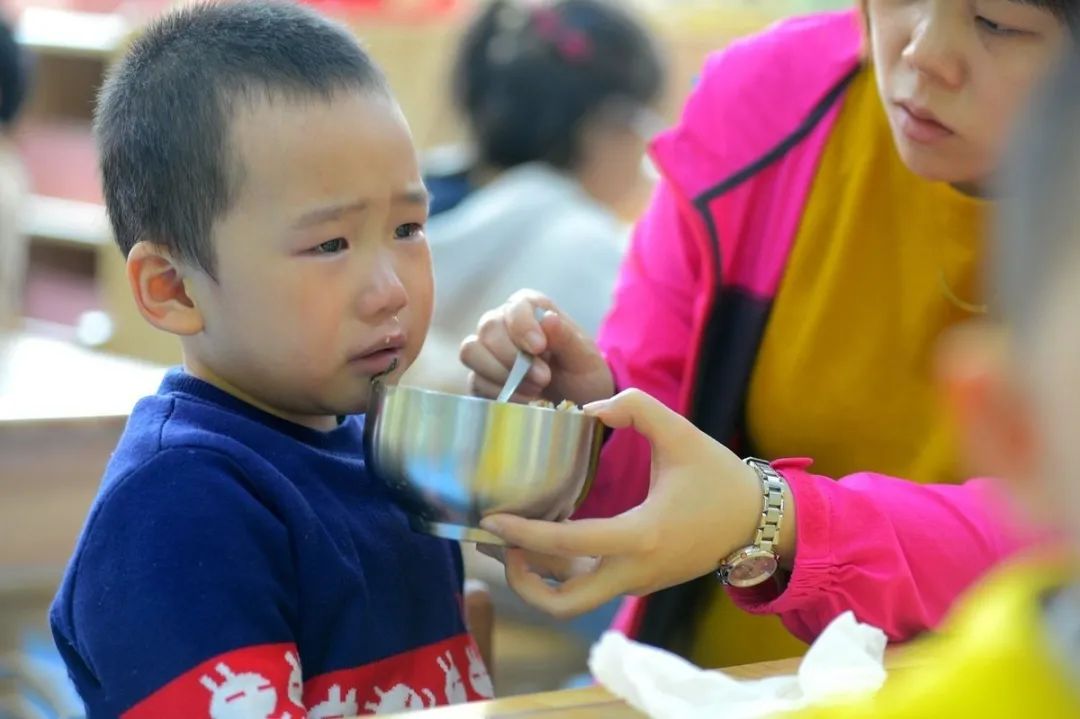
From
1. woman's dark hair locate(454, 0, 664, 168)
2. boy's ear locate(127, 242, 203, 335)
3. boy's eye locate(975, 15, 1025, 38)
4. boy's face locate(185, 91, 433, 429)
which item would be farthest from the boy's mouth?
woman's dark hair locate(454, 0, 664, 168)

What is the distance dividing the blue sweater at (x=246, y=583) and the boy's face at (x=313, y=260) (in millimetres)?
42

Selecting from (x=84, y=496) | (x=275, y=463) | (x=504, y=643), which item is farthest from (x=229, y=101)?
(x=504, y=643)

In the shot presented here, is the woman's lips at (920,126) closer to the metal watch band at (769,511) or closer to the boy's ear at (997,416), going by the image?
the metal watch band at (769,511)

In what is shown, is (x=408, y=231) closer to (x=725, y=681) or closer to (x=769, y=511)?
(x=769, y=511)

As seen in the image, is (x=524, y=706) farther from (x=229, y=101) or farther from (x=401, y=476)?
(x=229, y=101)

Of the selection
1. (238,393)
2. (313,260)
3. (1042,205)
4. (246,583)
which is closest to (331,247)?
(313,260)

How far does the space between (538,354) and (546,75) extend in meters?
1.60

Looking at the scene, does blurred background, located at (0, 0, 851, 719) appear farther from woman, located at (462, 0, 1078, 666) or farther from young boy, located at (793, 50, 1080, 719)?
young boy, located at (793, 50, 1080, 719)

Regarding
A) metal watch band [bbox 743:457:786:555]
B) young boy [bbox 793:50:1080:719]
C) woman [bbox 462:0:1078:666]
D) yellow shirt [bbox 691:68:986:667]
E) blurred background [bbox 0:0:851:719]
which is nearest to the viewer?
young boy [bbox 793:50:1080:719]

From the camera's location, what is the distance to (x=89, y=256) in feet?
14.9

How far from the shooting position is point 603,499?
3.97 feet

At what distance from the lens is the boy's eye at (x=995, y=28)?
39.8 inches

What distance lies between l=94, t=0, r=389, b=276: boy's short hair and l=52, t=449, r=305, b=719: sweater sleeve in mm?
187

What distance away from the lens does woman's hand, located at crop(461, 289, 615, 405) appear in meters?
1.09
